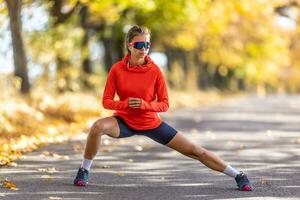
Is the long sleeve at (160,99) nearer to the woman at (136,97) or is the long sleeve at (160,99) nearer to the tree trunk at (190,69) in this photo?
the woman at (136,97)

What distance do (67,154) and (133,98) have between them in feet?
16.5

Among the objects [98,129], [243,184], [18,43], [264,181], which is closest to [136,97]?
[98,129]

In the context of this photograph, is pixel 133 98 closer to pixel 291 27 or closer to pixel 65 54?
pixel 65 54

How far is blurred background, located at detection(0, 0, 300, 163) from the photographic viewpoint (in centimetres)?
2148

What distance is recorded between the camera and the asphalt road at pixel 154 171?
8344mm

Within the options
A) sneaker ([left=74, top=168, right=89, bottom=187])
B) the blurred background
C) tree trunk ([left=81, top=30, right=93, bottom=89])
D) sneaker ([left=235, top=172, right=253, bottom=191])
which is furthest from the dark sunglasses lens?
tree trunk ([left=81, top=30, right=93, bottom=89])

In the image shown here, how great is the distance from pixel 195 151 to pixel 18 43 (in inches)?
572

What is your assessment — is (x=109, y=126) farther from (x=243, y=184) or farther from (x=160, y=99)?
(x=243, y=184)

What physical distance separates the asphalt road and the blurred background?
1802mm

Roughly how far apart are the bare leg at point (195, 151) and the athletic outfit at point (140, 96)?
63mm

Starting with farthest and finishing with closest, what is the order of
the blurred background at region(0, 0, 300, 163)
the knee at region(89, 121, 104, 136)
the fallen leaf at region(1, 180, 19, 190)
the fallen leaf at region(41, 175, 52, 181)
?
the blurred background at region(0, 0, 300, 163)
the fallen leaf at region(41, 175, 52, 181)
the fallen leaf at region(1, 180, 19, 190)
the knee at region(89, 121, 104, 136)

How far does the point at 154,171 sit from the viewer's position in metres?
10.7

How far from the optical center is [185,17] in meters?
36.8

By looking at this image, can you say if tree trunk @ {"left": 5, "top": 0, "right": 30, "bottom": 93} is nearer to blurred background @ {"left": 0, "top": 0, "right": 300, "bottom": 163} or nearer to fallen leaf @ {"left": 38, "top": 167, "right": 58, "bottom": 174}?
blurred background @ {"left": 0, "top": 0, "right": 300, "bottom": 163}
